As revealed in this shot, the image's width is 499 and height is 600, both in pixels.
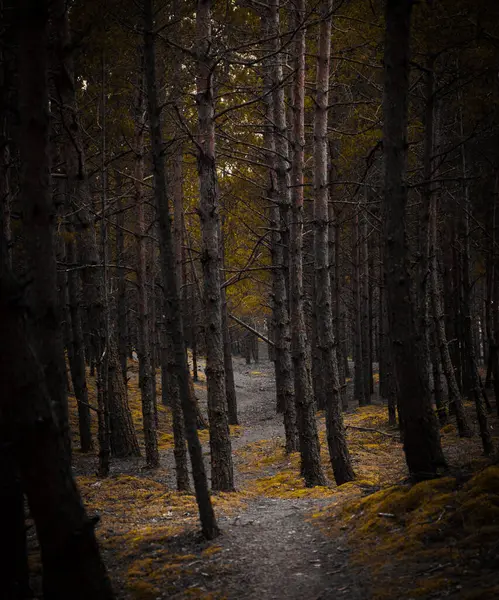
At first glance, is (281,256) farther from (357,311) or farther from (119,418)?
(357,311)

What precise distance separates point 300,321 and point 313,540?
15.4 ft

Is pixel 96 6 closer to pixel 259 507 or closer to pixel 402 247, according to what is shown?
pixel 402 247

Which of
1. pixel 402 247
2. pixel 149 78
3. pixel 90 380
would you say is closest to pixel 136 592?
pixel 402 247

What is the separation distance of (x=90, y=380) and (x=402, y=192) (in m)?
20.3

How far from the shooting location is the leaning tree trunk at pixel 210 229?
26.6 feet

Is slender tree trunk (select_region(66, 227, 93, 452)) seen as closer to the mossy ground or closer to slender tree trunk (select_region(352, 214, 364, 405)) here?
the mossy ground

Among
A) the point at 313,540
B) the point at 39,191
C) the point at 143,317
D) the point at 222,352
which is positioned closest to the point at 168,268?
the point at 39,191

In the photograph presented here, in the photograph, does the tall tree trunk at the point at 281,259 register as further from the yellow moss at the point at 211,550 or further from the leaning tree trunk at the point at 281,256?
the yellow moss at the point at 211,550

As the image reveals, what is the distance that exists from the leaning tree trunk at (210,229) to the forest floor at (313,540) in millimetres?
1492

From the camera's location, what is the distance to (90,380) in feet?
75.8

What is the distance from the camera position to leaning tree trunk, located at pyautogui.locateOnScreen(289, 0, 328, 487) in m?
9.78

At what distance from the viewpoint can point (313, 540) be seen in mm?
6098

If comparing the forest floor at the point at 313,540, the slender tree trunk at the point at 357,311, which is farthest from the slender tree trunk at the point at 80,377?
the slender tree trunk at the point at 357,311

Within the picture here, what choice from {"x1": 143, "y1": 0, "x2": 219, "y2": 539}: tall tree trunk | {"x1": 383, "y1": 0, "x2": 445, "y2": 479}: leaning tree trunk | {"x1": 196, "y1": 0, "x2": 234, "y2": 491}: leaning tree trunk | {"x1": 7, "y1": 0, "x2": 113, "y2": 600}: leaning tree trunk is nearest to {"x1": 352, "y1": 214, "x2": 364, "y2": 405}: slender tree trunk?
{"x1": 196, "y1": 0, "x2": 234, "y2": 491}: leaning tree trunk
